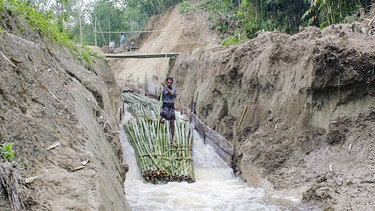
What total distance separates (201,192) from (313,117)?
7.79 feet

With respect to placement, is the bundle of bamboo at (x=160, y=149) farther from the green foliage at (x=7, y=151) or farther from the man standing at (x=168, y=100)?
the green foliage at (x=7, y=151)

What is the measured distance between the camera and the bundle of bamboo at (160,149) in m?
7.56

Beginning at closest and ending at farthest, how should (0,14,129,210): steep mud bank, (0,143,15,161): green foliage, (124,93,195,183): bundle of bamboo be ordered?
(0,143,15,161): green foliage → (0,14,129,210): steep mud bank → (124,93,195,183): bundle of bamboo

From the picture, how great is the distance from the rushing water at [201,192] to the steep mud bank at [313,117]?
0.43 metres

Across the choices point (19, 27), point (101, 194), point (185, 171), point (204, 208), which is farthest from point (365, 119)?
point (19, 27)

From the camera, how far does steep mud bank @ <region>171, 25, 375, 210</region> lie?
5.73m

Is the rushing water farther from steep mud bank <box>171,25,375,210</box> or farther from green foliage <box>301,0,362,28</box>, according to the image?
green foliage <box>301,0,362,28</box>

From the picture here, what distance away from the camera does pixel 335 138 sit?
6430 mm

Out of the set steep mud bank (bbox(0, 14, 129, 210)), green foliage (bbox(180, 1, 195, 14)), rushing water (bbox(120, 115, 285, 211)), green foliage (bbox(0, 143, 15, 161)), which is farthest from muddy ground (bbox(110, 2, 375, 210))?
green foliage (bbox(180, 1, 195, 14))

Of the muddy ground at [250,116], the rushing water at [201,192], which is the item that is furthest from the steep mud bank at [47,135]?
the rushing water at [201,192]

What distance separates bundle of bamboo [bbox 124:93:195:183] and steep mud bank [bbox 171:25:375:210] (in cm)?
114

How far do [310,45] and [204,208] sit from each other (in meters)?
3.79

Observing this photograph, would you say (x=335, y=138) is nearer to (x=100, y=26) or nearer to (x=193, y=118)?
(x=193, y=118)

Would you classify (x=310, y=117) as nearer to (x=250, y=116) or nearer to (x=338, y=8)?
(x=250, y=116)
